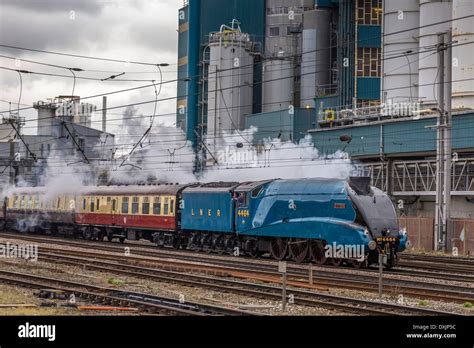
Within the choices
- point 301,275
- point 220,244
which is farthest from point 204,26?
point 301,275

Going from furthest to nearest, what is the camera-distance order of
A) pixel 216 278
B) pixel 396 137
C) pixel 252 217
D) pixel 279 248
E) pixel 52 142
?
pixel 52 142 → pixel 396 137 → pixel 252 217 → pixel 279 248 → pixel 216 278

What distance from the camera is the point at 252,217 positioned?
127 feet

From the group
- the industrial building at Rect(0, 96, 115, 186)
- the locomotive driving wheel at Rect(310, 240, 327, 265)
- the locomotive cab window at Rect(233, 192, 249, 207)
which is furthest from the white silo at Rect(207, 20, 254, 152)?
the locomotive driving wheel at Rect(310, 240, 327, 265)

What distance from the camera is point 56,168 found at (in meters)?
79.4

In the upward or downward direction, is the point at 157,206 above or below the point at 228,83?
below

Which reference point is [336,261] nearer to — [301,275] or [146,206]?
[301,275]

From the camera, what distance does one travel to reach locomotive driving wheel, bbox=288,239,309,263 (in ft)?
116

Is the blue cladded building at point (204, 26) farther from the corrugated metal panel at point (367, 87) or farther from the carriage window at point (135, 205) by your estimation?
the carriage window at point (135, 205)

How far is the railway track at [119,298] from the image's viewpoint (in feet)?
63.1

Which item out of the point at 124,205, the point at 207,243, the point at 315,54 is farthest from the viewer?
the point at 315,54

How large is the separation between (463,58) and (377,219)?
1060 inches

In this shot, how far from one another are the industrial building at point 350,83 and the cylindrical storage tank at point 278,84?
0.32 ft

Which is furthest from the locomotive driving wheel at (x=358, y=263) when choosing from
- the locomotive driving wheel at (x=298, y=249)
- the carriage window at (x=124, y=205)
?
the carriage window at (x=124, y=205)

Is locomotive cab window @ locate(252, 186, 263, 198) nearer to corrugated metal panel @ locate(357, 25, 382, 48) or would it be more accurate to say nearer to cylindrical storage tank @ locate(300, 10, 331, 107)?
corrugated metal panel @ locate(357, 25, 382, 48)
